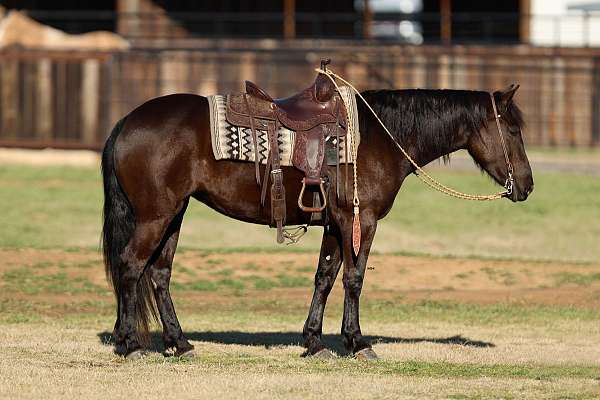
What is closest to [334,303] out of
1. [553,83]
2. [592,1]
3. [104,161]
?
[104,161]

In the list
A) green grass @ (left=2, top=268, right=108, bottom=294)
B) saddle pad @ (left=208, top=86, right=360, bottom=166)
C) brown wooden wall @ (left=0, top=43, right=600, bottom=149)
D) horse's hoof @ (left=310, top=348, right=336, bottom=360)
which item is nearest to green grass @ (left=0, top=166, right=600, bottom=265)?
green grass @ (left=2, top=268, right=108, bottom=294)

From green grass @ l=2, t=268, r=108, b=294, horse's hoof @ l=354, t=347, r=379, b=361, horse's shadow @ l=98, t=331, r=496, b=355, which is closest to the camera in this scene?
horse's hoof @ l=354, t=347, r=379, b=361

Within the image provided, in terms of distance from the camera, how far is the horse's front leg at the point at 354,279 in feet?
36.5

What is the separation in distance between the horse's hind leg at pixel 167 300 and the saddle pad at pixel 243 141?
764mm

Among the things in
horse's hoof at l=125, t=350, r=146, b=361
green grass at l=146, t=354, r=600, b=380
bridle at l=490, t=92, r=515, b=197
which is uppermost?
bridle at l=490, t=92, r=515, b=197

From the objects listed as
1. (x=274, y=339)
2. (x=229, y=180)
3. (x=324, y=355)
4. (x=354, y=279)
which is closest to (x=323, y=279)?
(x=354, y=279)

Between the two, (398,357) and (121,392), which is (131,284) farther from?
(398,357)

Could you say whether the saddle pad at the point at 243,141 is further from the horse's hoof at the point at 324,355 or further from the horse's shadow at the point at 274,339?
the horse's shadow at the point at 274,339

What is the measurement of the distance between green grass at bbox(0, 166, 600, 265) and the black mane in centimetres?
779

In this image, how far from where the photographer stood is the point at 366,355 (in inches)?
442

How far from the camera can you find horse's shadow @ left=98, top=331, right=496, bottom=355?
12.5 m

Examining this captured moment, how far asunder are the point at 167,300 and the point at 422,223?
13189 millimetres

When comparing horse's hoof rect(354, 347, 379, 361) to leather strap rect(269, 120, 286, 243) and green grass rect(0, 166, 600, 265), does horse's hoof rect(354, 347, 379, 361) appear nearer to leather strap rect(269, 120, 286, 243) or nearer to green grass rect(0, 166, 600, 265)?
leather strap rect(269, 120, 286, 243)

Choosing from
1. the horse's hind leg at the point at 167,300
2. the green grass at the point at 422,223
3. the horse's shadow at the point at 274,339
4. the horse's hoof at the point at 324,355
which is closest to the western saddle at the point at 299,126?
the horse's hind leg at the point at 167,300
